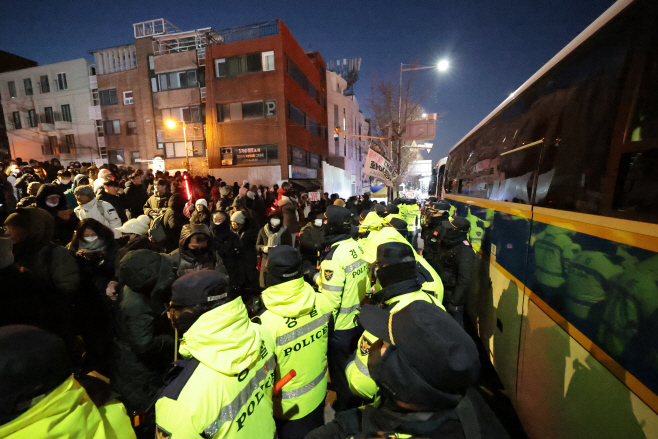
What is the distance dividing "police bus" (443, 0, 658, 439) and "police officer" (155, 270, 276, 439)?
2.19 meters

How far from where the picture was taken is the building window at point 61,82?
27.3 metres

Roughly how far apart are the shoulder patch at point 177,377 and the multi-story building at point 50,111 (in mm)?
34664

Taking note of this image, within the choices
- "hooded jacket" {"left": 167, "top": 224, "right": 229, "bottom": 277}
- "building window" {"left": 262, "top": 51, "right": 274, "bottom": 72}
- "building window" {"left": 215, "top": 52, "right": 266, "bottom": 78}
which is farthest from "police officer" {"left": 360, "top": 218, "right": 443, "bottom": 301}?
"building window" {"left": 215, "top": 52, "right": 266, "bottom": 78}

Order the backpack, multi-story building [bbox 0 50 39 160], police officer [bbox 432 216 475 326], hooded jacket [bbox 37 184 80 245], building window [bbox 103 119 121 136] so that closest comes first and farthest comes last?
police officer [bbox 432 216 475 326], hooded jacket [bbox 37 184 80 245], the backpack, building window [bbox 103 119 121 136], multi-story building [bbox 0 50 39 160]

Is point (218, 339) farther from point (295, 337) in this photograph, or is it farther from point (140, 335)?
point (140, 335)

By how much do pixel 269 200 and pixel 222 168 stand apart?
1127cm

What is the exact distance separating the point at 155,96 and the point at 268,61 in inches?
439

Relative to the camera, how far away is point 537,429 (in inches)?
100

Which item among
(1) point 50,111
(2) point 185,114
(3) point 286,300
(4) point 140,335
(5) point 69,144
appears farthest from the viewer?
(1) point 50,111

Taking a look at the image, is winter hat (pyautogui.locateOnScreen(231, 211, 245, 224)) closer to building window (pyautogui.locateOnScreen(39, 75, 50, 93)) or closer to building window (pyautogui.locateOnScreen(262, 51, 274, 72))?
building window (pyautogui.locateOnScreen(262, 51, 274, 72))

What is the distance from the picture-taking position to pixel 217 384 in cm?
140

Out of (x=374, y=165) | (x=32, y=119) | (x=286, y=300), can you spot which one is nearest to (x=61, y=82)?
(x=32, y=119)

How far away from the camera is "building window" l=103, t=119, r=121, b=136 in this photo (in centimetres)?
2598

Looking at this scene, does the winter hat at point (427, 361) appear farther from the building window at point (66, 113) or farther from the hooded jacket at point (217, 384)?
the building window at point (66, 113)
